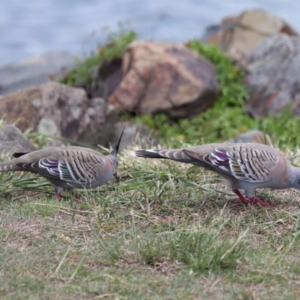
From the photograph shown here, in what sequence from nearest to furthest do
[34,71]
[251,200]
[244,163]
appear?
1. [244,163]
2. [251,200]
3. [34,71]

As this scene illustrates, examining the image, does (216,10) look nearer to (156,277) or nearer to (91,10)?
(91,10)

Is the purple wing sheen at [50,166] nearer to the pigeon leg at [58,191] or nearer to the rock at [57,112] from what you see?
the pigeon leg at [58,191]

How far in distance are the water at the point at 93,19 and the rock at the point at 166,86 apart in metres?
7.44

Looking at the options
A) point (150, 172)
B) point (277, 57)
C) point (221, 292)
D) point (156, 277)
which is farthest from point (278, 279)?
point (277, 57)

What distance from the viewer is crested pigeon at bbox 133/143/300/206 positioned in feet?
17.9

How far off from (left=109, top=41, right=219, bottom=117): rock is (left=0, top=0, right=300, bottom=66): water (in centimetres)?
744

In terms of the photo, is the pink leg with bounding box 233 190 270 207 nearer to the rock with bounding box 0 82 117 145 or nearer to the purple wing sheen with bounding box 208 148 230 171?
the purple wing sheen with bounding box 208 148 230 171

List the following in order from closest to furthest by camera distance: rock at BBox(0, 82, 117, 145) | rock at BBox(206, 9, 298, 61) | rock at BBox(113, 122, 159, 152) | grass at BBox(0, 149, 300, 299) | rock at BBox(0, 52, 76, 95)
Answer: grass at BBox(0, 149, 300, 299) < rock at BBox(0, 82, 117, 145) < rock at BBox(113, 122, 159, 152) < rock at BBox(0, 52, 76, 95) < rock at BBox(206, 9, 298, 61)

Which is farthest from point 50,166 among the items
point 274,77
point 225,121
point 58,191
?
point 274,77

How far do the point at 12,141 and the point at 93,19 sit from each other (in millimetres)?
14379

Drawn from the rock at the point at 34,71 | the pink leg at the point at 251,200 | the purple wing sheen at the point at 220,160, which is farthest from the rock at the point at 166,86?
the purple wing sheen at the point at 220,160

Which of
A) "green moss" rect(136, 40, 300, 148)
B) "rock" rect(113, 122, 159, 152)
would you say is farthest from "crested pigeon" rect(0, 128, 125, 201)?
"green moss" rect(136, 40, 300, 148)

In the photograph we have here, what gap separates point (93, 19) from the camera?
68.9 feet

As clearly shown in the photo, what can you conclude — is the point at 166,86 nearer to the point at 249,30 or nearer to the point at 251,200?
the point at 249,30
